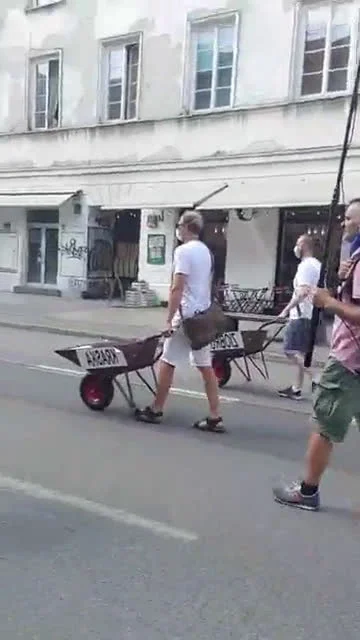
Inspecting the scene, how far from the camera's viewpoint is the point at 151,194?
60.1 ft

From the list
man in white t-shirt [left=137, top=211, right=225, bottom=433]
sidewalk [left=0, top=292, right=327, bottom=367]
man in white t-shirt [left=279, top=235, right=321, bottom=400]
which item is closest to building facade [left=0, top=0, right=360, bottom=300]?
sidewalk [left=0, top=292, right=327, bottom=367]

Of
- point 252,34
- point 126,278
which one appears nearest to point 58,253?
point 126,278

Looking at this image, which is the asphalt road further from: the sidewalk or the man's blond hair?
the sidewalk

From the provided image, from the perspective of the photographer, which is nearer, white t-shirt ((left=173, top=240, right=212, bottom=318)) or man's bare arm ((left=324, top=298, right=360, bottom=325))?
man's bare arm ((left=324, top=298, right=360, bottom=325))

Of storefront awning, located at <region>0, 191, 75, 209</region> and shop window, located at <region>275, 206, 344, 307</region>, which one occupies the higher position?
storefront awning, located at <region>0, 191, 75, 209</region>

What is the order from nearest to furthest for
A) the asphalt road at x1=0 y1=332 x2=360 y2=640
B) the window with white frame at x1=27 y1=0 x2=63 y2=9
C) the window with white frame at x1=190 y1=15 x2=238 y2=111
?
the asphalt road at x1=0 y1=332 x2=360 y2=640
the window with white frame at x1=190 y1=15 x2=238 y2=111
the window with white frame at x1=27 y1=0 x2=63 y2=9

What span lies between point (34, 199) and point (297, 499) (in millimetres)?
17302

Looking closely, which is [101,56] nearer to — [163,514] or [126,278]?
[126,278]

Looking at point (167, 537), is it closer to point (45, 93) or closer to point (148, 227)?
point (148, 227)

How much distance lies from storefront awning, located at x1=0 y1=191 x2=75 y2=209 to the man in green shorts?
1627 cm

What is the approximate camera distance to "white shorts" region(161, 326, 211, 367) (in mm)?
6305

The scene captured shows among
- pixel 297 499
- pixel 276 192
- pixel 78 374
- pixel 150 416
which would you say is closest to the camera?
pixel 297 499

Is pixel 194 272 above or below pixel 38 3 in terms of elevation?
below

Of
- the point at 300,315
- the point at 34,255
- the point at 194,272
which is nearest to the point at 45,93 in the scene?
the point at 34,255
